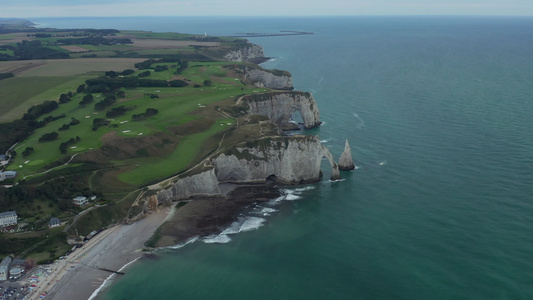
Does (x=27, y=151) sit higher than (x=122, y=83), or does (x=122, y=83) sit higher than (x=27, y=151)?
(x=122, y=83)

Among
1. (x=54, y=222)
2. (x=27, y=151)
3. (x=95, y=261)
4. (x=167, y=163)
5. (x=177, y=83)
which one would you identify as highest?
(x=177, y=83)

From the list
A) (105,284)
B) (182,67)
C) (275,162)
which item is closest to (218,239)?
(105,284)

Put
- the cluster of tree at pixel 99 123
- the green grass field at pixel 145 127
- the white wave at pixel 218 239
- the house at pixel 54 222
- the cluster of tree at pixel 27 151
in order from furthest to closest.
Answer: the cluster of tree at pixel 99 123 → the cluster of tree at pixel 27 151 → the green grass field at pixel 145 127 → the house at pixel 54 222 → the white wave at pixel 218 239

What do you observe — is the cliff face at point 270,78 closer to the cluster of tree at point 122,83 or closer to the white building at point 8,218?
the cluster of tree at point 122,83

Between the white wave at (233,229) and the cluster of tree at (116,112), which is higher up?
the cluster of tree at (116,112)

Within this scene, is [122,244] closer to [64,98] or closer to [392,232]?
[392,232]

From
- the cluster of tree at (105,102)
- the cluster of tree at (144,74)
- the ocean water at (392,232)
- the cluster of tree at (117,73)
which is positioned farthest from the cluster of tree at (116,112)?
the ocean water at (392,232)

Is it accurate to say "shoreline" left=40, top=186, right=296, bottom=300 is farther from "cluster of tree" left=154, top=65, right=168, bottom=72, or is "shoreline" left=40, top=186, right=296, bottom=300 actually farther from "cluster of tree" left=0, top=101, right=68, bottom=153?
"cluster of tree" left=154, top=65, right=168, bottom=72

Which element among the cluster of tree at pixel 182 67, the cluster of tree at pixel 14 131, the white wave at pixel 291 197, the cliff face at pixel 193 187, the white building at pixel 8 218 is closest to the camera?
the white building at pixel 8 218
